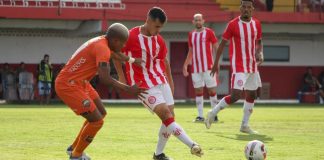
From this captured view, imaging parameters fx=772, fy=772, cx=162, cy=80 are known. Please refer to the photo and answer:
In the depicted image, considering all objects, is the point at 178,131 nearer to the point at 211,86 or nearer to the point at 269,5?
the point at 211,86

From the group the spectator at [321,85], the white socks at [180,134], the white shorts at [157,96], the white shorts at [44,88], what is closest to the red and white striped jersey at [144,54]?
the white shorts at [157,96]

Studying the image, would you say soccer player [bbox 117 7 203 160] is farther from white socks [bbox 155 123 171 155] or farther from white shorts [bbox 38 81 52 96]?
white shorts [bbox 38 81 52 96]

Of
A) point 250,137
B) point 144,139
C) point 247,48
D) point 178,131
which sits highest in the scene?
point 247,48

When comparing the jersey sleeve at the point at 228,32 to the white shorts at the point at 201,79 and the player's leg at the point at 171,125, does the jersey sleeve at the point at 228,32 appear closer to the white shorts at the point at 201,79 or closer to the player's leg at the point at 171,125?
the white shorts at the point at 201,79

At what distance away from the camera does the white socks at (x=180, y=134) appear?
10.6 metres

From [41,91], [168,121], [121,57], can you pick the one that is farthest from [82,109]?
[41,91]

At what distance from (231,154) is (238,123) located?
7957 millimetres

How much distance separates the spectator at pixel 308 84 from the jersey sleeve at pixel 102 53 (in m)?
31.1

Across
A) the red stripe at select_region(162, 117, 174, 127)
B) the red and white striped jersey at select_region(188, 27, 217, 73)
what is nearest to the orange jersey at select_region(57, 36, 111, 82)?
the red stripe at select_region(162, 117, 174, 127)

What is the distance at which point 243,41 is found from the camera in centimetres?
1677

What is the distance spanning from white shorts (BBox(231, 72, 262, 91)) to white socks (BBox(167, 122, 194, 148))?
5806 mm

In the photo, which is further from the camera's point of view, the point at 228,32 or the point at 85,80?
the point at 228,32

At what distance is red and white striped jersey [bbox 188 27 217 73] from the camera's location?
21.4 metres

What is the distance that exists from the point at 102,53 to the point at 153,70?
1529mm
